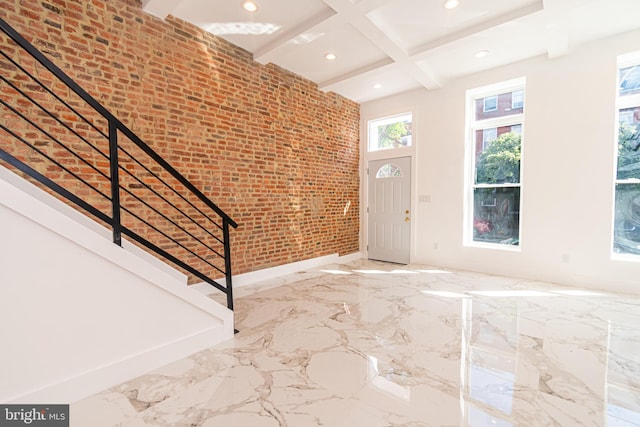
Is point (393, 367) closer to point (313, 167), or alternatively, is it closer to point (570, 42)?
point (313, 167)

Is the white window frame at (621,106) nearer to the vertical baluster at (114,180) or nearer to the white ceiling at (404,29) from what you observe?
the white ceiling at (404,29)

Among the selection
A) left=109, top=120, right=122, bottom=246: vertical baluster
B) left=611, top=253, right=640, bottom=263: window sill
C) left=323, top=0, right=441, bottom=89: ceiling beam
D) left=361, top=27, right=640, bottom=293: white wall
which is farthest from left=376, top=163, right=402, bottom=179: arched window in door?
left=109, top=120, right=122, bottom=246: vertical baluster

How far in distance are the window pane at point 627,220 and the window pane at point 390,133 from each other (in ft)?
9.58

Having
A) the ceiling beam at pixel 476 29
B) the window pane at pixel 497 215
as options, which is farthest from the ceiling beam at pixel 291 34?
the window pane at pixel 497 215

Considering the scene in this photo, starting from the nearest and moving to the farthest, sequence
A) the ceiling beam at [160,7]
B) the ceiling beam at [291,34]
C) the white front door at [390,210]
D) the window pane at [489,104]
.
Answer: the ceiling beam at [160,7] < the ceiling beam at [291,34] < the window pane at [489,104] < the white front door at [390,210]

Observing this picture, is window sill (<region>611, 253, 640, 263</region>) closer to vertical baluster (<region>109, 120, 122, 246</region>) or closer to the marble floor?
the marble floor

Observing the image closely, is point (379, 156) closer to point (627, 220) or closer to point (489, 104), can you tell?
point (489, 104)

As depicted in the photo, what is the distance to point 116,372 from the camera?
1792 millimetres

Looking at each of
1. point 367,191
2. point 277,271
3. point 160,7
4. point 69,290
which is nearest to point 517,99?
point 367,191

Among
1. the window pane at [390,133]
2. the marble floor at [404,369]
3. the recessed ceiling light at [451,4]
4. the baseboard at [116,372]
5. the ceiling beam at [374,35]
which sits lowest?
the marble floor at [404,369]

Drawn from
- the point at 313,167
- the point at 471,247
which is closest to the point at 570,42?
the point at 471,247

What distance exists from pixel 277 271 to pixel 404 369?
107 inches

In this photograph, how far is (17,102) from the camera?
234 cm

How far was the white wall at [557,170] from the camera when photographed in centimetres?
354
